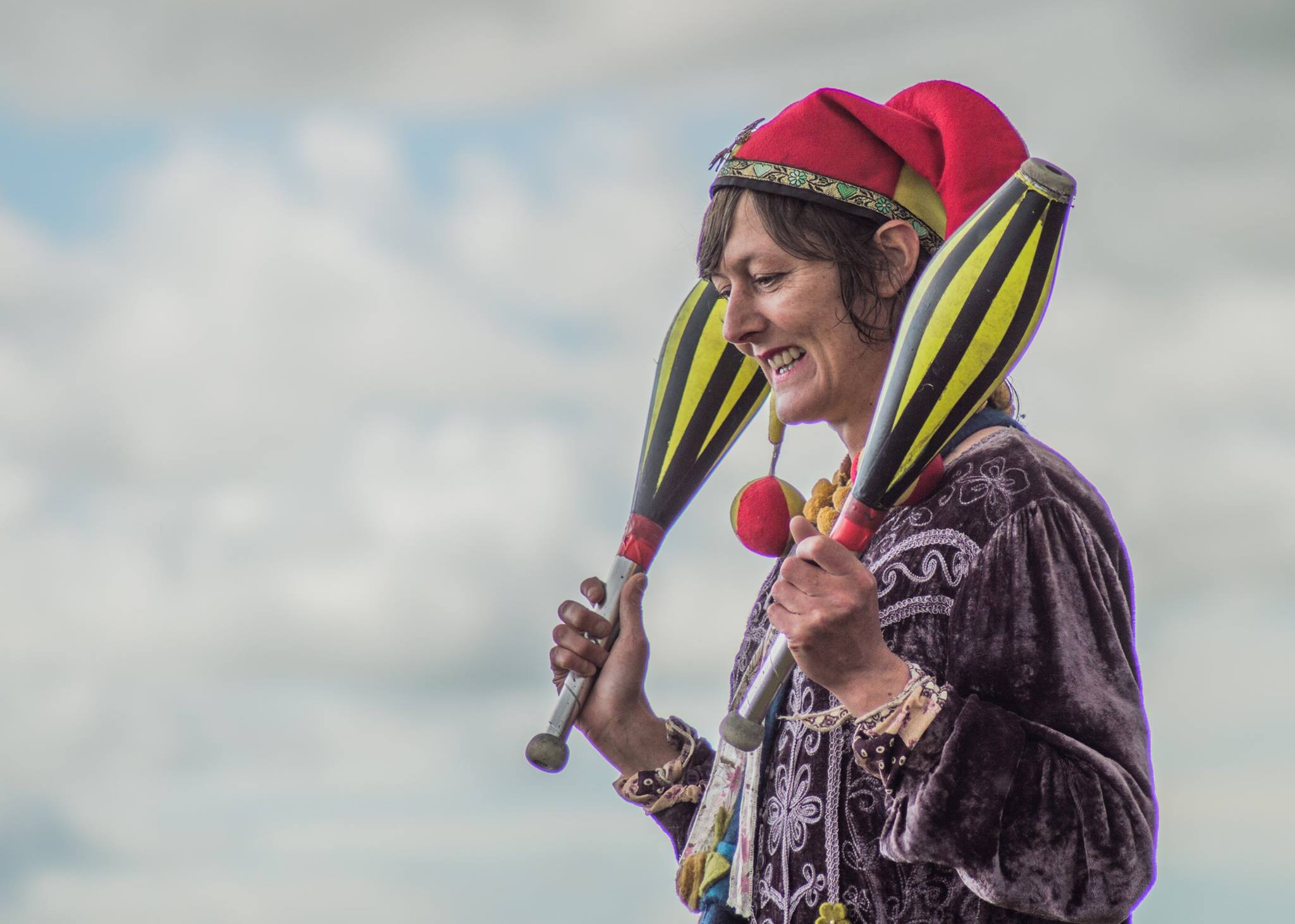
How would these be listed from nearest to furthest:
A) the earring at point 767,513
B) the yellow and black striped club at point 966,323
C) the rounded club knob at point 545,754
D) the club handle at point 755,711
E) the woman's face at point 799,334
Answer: the yellow and black striped club at point 966,323, the club handle at point 755,711, the woman's face at point 799,334, the earring at point 767,513, the rounded club knob at point 545,754

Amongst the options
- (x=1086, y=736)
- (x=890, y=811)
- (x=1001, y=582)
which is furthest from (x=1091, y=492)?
(x=890, y=811)

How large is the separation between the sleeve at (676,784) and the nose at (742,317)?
1.06m

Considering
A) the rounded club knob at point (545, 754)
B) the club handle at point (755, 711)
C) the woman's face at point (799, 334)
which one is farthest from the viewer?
the rounded club knob at point (545, 754)

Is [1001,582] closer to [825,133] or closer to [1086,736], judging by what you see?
[1086,736]

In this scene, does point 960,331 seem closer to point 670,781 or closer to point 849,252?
point 849,252

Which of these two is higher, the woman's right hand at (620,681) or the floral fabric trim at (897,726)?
the woman's right hand at (620,681)

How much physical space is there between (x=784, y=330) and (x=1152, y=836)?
3.79 ft

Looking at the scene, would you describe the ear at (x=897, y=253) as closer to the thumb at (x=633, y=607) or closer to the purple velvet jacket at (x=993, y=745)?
the purple velvet jacket at (x=993, y=745)

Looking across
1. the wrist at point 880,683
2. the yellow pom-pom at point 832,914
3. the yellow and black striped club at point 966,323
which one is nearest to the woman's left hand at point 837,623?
the wrist at point 880,683

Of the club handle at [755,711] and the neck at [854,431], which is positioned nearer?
the club handle at [755,711]

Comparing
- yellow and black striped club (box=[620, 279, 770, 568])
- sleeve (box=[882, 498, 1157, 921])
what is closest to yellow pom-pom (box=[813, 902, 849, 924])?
sleeve (box=[882, 498, 1157, 921])

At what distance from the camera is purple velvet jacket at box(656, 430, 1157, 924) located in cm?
247

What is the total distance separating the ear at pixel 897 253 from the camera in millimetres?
3062

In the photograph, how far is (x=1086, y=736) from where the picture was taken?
256 cm
